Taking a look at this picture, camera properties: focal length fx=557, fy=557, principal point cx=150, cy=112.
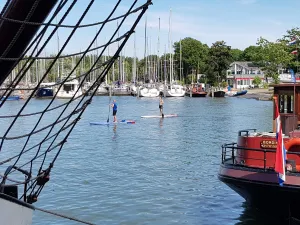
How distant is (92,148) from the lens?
1236 inches

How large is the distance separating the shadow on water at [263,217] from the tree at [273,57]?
76.0 m

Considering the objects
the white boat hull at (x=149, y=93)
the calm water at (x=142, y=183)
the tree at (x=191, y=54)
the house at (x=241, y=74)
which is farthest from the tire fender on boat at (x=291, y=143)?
the tree at (x=191, y=54)

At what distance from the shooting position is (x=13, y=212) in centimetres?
649

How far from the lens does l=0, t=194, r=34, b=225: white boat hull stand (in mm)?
6273

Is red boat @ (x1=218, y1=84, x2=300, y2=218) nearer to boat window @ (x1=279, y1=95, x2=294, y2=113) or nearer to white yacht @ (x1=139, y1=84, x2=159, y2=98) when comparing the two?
boat window @ (x1=279, y1=95, x2=294, y2=113)

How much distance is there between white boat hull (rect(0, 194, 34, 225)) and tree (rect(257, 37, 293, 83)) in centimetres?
8527

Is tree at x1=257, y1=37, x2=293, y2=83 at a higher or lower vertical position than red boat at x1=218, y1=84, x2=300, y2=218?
higher

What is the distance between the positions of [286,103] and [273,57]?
77.0 metres

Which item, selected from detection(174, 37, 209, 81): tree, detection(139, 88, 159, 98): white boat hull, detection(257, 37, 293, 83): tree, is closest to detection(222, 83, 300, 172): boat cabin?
detection(257, 37, 293, 83): tree

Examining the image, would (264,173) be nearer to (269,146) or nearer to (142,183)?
(269,146)

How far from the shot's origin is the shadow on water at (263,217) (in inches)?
548

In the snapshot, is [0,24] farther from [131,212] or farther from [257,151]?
[131,212]

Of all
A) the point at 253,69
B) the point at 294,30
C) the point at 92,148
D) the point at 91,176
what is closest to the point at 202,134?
the point at 92,148

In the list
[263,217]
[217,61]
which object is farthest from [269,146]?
[217,61]
